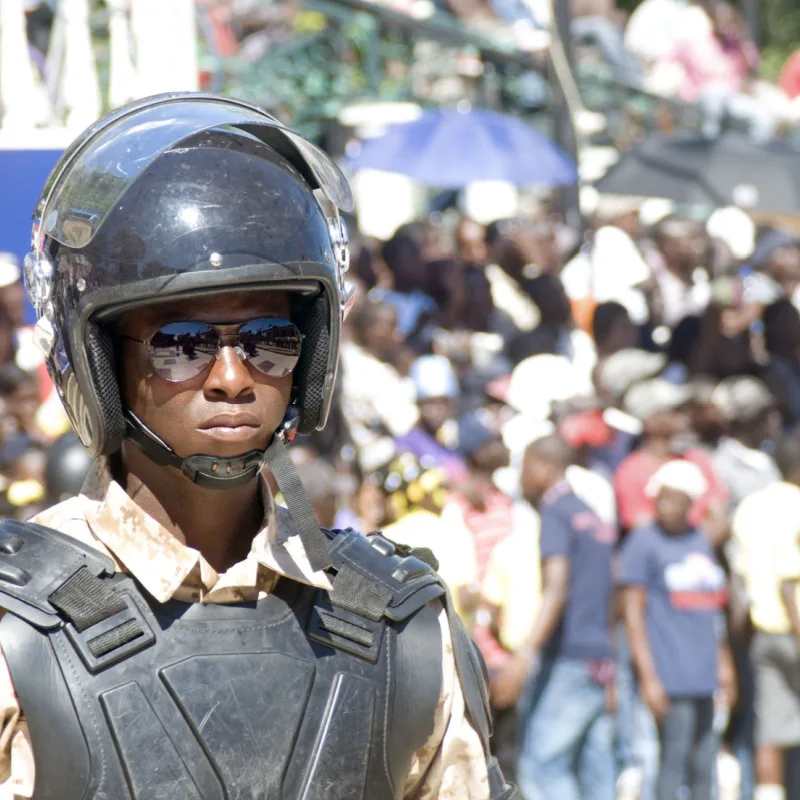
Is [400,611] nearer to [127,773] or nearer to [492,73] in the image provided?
[127,773]

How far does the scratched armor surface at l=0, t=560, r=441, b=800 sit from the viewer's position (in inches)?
101

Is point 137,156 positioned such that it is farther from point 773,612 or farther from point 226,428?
point 773,612

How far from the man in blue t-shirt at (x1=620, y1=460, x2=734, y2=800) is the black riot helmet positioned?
4558 millimetres

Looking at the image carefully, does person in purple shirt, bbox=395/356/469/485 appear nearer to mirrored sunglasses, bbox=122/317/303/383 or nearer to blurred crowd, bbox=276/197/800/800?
blurred crowd, bbox=276/197/800/800

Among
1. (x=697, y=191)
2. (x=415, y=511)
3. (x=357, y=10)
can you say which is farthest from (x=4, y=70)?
(x=697, y=191)

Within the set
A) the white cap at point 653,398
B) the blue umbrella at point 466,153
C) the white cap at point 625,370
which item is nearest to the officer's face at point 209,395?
the white cap at point 653,398

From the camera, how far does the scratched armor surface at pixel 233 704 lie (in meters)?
2.57

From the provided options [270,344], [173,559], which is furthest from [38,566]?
[270,344]

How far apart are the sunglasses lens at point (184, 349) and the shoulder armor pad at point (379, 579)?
414 millimetres

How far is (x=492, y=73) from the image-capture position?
12.0m

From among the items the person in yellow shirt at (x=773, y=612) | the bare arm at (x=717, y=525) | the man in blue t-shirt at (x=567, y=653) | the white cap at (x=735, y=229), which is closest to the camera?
the man in blue t-shirt at (x=567, y=653)

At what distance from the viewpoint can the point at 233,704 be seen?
8.74ft

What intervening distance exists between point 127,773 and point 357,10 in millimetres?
8434

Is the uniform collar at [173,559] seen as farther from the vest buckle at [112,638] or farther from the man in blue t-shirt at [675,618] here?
the man in blue t-shirt at [675,618]
